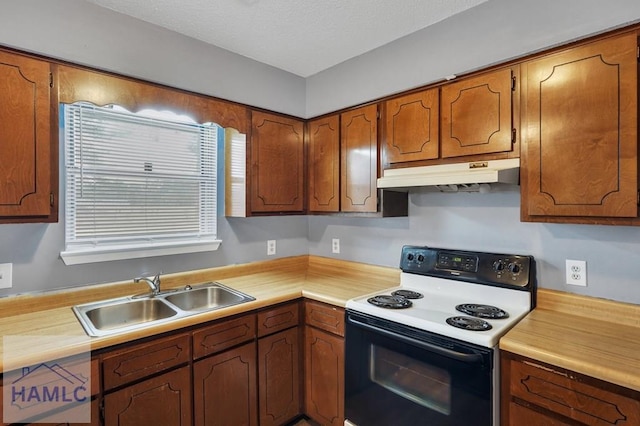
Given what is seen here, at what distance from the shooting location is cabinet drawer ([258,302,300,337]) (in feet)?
6.33

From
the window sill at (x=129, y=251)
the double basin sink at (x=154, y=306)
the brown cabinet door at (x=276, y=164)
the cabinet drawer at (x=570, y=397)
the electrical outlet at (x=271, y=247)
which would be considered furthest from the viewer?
the electrical outlet at (x=271, y=247)

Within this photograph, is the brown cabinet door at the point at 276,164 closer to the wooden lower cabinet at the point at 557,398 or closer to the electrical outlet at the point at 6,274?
the electrical outlet at the point at 6,274

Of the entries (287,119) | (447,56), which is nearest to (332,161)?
(287,119)

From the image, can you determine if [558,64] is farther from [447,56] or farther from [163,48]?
[163,48]

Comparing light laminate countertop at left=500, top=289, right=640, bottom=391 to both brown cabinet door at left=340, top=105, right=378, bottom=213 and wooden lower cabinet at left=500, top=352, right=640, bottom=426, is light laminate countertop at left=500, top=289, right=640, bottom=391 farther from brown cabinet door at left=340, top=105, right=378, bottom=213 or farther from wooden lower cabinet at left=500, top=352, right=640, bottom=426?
brown cabinet door at left=340, top=105, right=378, bottom=213

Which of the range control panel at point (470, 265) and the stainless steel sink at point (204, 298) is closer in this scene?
the range control panel at point (470, 265)

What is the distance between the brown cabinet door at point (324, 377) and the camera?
6.37ft

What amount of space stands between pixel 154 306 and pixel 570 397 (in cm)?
202

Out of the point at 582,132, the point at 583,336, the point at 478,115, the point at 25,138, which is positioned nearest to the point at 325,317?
the point at 583,336

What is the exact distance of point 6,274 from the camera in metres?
1.63

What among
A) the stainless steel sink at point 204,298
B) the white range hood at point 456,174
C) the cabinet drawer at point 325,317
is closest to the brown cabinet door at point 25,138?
the stainless steel sink at point 204,298

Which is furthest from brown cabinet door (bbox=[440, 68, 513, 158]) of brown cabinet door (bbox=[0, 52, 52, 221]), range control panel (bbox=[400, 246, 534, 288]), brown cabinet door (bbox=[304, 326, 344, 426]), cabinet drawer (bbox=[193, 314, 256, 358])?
brown cabinet door (bbox=[0, 52, 52, 221])

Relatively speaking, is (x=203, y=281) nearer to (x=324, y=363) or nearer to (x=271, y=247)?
(x=271, y=247)

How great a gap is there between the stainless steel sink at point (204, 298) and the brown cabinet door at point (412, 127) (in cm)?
130
